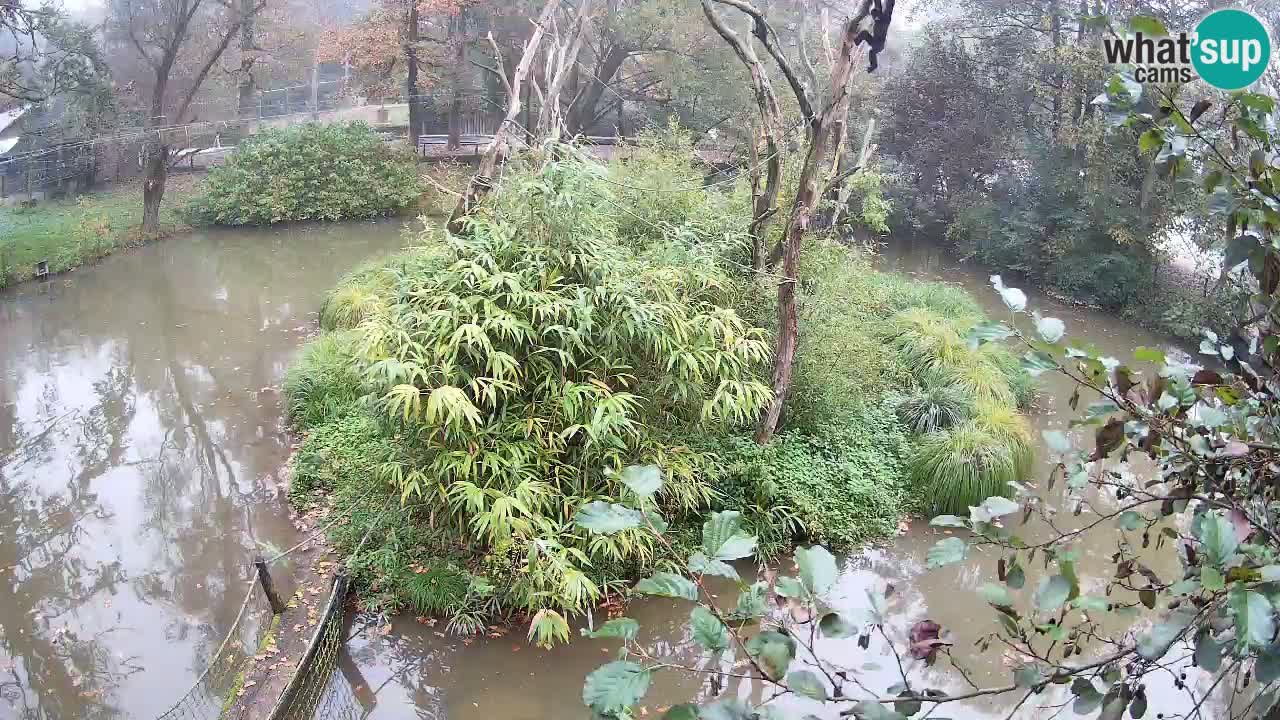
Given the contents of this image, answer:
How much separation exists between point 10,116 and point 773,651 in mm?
14865

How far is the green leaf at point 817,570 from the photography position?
965 millimetres

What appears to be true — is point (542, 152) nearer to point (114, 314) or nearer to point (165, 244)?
point (114, 314)

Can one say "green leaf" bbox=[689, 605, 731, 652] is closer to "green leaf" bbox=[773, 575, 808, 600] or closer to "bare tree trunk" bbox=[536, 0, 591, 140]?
"green leaf" bbox=[773, 575, 808, 600]

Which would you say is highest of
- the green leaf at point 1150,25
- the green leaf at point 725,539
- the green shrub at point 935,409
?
the green leaf at point 1150,25

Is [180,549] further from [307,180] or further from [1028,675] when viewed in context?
[307,180]

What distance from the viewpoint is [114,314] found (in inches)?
363

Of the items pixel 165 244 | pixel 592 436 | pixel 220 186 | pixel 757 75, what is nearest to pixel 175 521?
pixel 592 436

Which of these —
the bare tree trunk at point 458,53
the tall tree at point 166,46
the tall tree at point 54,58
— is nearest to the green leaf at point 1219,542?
the tall tree at point 54,58

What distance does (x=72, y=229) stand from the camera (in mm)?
11102

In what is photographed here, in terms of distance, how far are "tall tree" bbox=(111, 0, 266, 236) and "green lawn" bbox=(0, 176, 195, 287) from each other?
0.27 m

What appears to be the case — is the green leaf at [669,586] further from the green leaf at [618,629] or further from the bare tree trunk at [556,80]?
the bare tree trunk at [556,80]

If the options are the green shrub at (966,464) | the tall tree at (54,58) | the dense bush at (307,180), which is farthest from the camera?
the dense bush at (307,180)

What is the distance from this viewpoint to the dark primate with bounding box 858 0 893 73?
4.31 m

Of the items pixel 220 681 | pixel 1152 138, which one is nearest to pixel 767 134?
pixel 220 681
